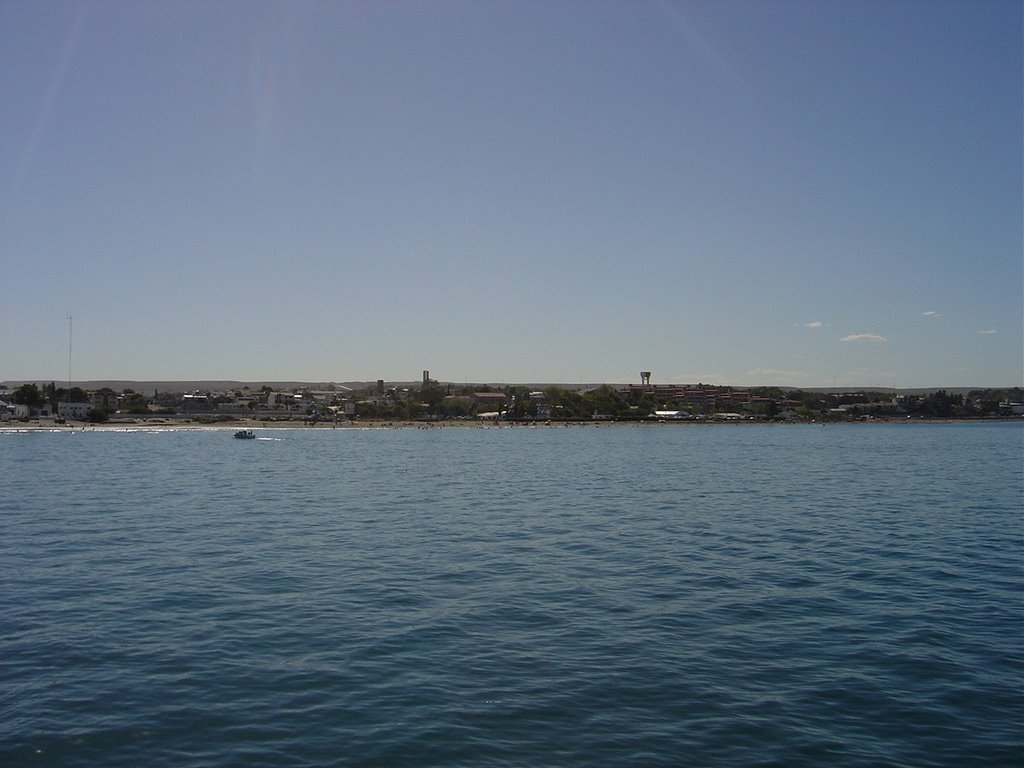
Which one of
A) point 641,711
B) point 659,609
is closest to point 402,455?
point 659,609

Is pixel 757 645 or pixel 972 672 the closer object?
pixel 972 672

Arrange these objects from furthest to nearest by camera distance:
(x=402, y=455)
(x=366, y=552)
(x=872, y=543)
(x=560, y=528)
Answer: (x=402, y=455)
(x=560, y=528)
(x=872, y=543)
(x=366, y=552)

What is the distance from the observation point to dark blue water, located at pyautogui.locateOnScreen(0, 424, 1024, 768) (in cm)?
1290

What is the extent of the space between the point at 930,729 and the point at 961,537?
2253 cm

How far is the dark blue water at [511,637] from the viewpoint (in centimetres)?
1290

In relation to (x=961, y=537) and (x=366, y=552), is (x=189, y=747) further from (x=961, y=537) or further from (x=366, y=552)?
(x=961, y=537)

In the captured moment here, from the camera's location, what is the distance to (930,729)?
1353 cm

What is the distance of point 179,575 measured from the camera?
81.9 ft

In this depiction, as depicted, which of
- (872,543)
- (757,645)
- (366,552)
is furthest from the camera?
(872,543)

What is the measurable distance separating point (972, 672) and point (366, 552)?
61.4 ft

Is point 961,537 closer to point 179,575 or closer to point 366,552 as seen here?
point 366,552

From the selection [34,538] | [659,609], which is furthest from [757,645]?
[34,538]

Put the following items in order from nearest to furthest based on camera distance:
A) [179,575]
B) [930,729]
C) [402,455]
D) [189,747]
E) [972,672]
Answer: [189,747] < [930,729] < [972,672] < [179,575] < [402,455]

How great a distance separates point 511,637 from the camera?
59.7ft
